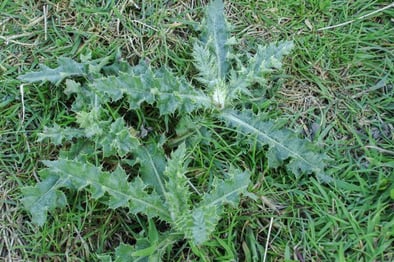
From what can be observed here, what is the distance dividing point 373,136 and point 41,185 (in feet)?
5.84

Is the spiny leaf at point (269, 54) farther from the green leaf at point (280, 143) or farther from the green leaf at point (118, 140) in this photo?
the green leaf at point (118, 140)

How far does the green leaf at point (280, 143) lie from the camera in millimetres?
2979

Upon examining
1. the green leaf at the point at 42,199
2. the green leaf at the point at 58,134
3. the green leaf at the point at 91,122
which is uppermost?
the green leaf at the point at 91,122

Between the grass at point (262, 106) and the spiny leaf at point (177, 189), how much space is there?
23 cm

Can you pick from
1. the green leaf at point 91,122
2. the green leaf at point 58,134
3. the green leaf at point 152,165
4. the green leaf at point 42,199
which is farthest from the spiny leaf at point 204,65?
the green leaf at point 42,199

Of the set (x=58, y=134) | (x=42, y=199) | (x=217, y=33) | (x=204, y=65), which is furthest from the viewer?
(x=217, y=33)

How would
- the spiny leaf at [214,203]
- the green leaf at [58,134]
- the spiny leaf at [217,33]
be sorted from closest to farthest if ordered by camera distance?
the spiny leaf at [214,203]
the green leaf at [58,134]
the spiny leaf at [217,33]

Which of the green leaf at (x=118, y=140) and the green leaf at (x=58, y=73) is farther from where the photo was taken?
the green leaf at (x=58, y=73)

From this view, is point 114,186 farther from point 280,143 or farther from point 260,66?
point 260,66

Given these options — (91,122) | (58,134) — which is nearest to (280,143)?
(91,122)

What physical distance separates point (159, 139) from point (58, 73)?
658 mm

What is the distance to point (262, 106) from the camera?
313 centimetres

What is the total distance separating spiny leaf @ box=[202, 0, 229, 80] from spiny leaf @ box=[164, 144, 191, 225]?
2.17ft

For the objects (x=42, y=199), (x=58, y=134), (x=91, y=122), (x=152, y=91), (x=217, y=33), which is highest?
(x=217, y=33)
